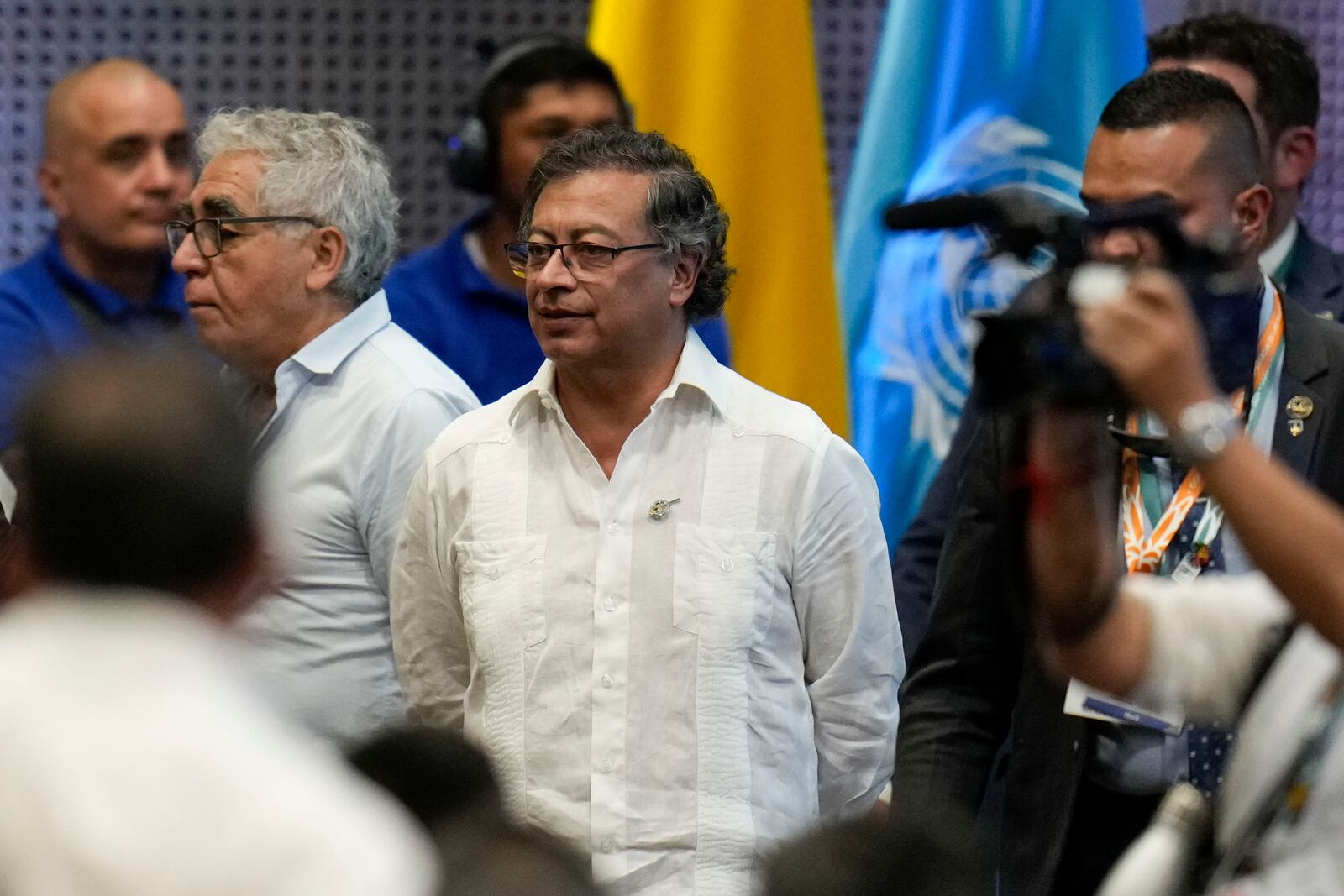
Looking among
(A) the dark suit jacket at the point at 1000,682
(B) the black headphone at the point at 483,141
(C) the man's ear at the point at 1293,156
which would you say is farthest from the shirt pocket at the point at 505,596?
(C) the man's ear at the point at 1293,156

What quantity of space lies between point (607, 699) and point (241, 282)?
46.1 inches

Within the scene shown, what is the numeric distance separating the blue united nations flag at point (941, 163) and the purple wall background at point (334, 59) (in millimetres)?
967

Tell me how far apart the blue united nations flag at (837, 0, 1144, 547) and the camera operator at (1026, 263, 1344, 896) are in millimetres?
1982

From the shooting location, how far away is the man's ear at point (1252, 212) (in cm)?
257

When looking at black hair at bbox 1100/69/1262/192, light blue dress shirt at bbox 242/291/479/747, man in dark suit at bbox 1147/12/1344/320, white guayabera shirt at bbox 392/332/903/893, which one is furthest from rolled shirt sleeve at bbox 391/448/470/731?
man in dark suit at bbox 1147/12/1344/320

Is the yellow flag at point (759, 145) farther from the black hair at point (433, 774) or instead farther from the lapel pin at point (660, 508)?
the black hair at point (433, 774)

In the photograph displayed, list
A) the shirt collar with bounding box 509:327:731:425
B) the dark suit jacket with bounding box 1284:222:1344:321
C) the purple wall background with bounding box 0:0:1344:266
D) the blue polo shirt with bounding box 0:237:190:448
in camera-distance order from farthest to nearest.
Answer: the purple wall background with bounding box 0:0:1344:266 → the blue polo shirt with bounding box 0:237:190:448 → the dark suit jacket with bounding box 1284:222:1344:321 → the shirt collar with bounding box 509:327:731:425

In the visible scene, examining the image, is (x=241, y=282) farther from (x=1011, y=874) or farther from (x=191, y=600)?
(x=191, y=600)

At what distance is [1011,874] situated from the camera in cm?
254

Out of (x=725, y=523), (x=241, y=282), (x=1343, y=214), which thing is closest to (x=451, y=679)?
(x=725, y=523)

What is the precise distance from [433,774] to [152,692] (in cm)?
25

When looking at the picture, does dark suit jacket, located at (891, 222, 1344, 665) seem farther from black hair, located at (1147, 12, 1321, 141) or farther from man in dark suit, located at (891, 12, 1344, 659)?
black hair, located at (1147, 12, 1321, 141)

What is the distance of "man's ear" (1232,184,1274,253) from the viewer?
8.43 ft

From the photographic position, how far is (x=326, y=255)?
11.0 ft
